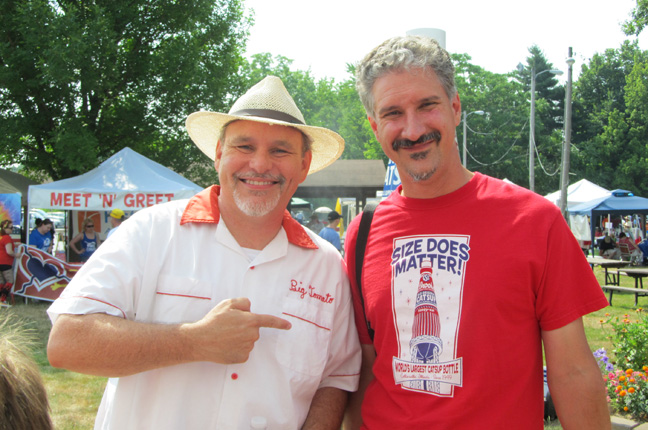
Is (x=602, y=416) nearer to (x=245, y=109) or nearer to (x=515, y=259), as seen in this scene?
(x=515, y=259)

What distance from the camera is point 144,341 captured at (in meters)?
1.70

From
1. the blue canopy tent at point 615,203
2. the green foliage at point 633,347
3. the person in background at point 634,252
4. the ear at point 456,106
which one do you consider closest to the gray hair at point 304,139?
the ear at point 456,106

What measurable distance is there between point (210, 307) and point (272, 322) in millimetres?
282

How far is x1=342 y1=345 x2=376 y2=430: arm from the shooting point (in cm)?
230

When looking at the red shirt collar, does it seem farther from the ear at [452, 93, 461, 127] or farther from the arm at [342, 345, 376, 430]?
the ear at [452, 93, 461, 127]

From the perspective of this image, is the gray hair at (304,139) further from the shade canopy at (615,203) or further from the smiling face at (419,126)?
the shade canopy at (615,203)

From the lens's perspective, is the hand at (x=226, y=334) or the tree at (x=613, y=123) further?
the tree at (x=613, y=123)

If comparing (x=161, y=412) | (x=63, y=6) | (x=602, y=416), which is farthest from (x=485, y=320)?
(x=63, y=6)

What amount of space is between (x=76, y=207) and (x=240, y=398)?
9.55 metres

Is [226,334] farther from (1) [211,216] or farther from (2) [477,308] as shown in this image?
(2) [477,308]

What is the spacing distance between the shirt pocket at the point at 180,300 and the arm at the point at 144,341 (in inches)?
6.7

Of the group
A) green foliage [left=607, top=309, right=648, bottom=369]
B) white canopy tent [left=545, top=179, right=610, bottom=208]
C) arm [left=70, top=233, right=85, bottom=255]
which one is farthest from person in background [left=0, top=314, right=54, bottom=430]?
white canopy tent [left=545, top=179, right=610, bottom=208]

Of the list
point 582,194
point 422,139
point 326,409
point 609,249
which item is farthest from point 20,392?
point 582,194

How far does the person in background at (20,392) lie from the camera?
173 cm
